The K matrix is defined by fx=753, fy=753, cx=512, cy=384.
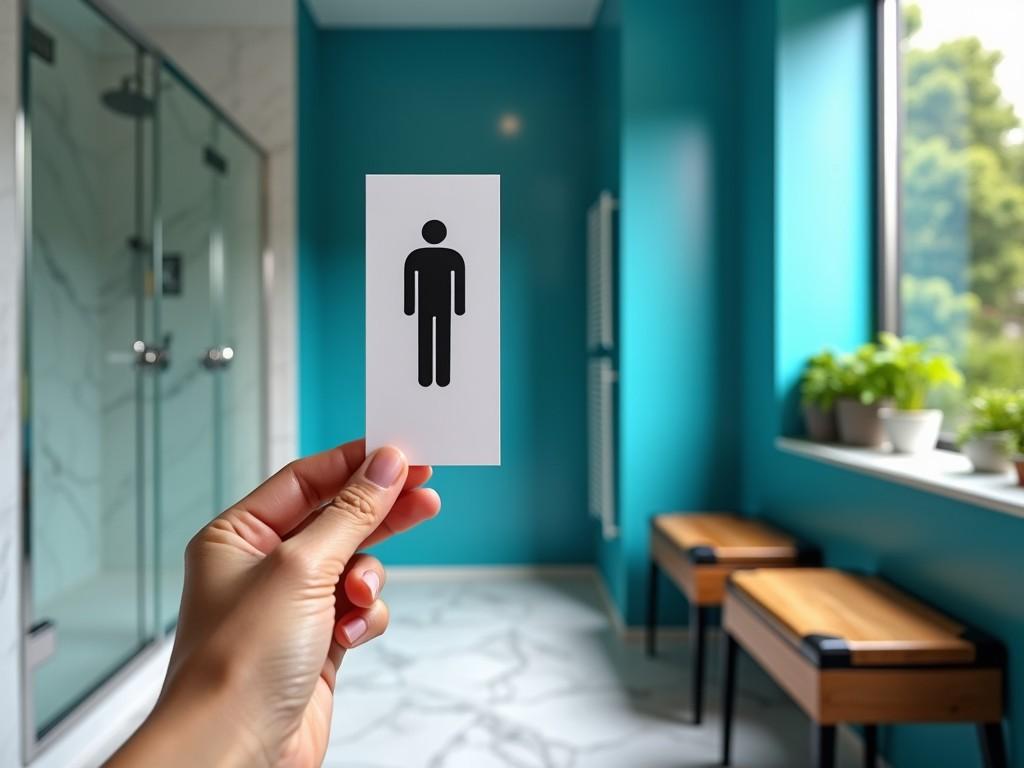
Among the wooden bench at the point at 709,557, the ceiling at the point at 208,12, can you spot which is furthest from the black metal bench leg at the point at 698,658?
the ceiling at the point at 208,12

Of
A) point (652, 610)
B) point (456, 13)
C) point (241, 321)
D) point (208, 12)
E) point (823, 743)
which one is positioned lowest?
point (652, 610)

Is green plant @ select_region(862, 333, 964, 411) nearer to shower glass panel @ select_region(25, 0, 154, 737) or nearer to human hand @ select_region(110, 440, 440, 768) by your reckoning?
human hand @ select_region(110, 440, 440, 768)

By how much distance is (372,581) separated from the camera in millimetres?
645

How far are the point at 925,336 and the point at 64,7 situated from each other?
256 cm

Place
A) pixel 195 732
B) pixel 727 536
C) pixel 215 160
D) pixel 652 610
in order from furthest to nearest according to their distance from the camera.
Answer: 1. pixel 215 160
2. pixel 652 610
3. pixel 727 536
4. pixel 195 732

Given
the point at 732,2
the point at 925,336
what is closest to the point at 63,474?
the point at 925,336

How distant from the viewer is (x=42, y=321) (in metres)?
1.79

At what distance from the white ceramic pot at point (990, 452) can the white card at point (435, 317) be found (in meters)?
1.48

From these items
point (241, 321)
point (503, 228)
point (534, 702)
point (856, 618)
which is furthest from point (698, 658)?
point (503, 228)

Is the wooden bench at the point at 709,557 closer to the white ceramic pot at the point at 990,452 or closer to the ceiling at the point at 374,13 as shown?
the white ceramic pot at the point at 990,452

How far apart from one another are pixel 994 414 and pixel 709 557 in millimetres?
841

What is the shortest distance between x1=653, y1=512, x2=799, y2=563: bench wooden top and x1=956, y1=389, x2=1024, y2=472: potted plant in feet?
2.09

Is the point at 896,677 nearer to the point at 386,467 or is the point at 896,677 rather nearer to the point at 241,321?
the point at 386,467

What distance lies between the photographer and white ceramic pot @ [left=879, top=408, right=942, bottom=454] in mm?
2059
